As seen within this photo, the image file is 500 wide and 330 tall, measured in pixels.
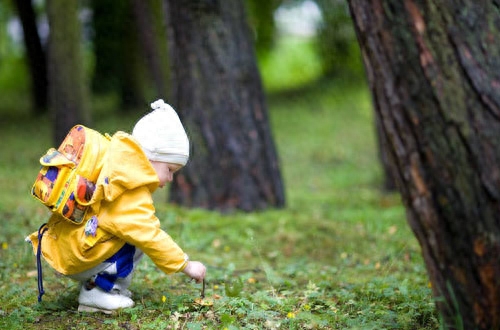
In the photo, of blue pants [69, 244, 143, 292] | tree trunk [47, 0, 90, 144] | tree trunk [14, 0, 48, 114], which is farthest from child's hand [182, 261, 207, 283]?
tree trunk [14, 0, 48, 114]

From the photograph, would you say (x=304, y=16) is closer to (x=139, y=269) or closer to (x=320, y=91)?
(x=320, y=91)

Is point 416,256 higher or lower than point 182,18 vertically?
lower

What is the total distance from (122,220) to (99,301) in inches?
24.2

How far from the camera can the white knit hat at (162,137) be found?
11.6ft

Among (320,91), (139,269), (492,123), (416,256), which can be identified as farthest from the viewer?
(320,91)

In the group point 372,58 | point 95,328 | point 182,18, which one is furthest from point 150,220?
point 182,18

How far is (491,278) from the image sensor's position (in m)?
2.72

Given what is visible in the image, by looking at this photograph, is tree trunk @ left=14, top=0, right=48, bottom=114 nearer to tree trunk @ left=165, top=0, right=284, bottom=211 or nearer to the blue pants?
tree trunk @ left=165, top=0, right=284, bottom=211

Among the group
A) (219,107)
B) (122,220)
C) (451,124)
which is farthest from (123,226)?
(219,107)

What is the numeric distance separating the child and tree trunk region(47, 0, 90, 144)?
298 inches

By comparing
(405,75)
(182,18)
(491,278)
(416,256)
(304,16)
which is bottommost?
(416,256)

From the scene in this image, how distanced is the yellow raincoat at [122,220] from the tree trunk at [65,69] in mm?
7645

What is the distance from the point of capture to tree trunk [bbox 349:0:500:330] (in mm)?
2701

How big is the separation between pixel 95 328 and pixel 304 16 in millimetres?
18550
